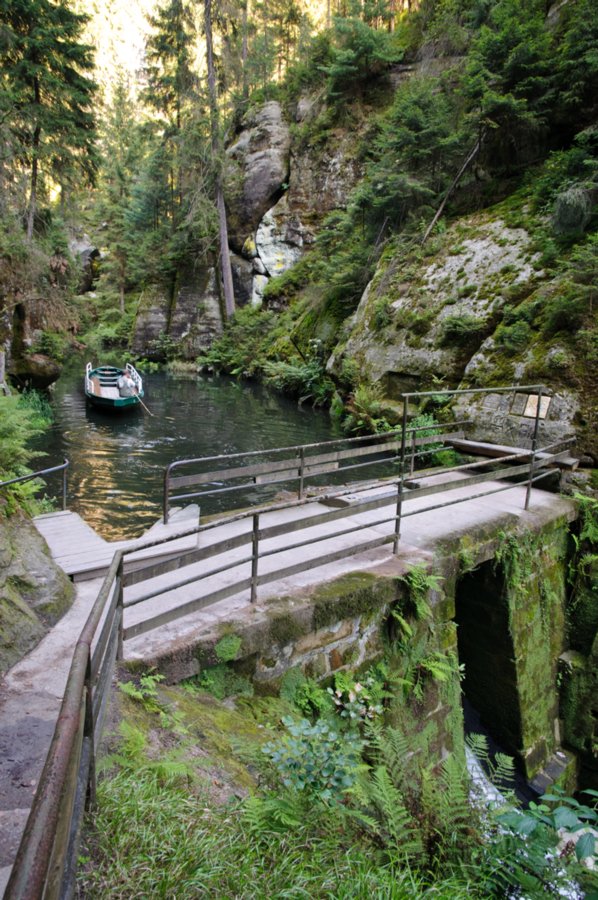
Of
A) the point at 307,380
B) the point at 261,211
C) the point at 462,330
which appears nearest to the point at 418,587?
the point at 462,330

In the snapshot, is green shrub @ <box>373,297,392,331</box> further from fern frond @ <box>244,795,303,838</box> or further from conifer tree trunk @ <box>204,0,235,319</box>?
conifer tree trunk @ <box>204,0,235,319</box>

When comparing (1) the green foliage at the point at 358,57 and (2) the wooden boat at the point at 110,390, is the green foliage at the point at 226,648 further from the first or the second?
(1) the green foliage at the point at 358,57

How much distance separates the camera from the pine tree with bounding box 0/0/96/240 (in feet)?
49.6

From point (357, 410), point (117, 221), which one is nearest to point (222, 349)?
point (357, 410)

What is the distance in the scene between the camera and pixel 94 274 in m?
49.6

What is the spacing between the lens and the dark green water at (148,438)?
9.31 metres

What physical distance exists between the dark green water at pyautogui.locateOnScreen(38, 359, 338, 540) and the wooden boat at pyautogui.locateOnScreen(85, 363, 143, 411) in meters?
0.41

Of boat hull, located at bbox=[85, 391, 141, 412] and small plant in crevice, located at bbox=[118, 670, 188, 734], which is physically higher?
boat hull, located at bbox=[85, 391, 141, 412]

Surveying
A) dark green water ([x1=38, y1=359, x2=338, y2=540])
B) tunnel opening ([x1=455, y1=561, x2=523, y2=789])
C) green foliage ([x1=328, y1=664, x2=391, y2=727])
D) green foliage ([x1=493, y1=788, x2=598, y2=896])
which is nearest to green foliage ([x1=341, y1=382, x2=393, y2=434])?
dark green water ([x1=38, y1=359, x2=338, y2=540])

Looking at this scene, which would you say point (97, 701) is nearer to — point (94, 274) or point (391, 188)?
point (391, 188)

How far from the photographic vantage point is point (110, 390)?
816 inches

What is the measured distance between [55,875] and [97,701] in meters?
0.98

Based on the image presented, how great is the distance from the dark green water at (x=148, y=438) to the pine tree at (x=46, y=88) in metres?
6.68

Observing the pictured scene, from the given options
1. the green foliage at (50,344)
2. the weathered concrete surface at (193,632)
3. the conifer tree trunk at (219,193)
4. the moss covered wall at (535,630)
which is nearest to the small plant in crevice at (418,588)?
the weathered concrete surface at (193,632)
